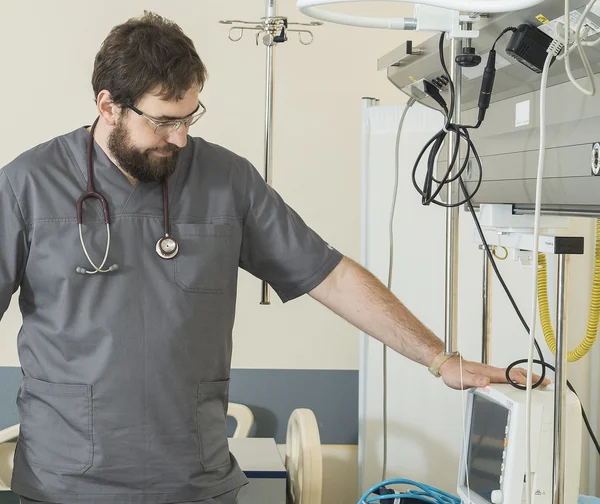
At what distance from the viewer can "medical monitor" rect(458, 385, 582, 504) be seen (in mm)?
1335

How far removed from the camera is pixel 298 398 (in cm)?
311

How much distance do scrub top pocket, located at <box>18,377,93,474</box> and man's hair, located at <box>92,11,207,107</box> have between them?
57cm

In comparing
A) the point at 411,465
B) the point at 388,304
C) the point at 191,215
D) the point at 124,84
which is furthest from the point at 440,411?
the point at 124,84

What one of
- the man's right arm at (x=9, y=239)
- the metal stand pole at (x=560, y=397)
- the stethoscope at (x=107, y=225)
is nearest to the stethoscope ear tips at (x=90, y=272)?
the stethoscope at (x=107, y=225)

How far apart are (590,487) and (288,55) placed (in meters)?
1.84

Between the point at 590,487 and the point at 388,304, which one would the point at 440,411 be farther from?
the point at 388,304

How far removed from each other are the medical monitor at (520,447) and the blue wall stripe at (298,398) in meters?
1.68

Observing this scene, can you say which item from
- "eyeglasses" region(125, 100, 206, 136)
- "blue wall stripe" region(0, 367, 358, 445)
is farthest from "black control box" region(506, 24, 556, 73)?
"blue wall stripe" region(0, 367, 358, 445)

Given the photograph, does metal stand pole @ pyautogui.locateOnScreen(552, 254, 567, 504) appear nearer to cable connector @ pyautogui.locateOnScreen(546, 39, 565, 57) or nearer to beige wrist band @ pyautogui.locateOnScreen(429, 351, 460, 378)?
beige wrist band @ pyautogui.locateOnScreen(429, 351, 460, 378)

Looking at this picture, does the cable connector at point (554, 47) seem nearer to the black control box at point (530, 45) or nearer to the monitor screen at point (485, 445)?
the black control box at point (530, 45)

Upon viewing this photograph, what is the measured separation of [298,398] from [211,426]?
56.5 inches

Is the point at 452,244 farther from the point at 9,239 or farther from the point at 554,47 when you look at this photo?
the point at 9,239

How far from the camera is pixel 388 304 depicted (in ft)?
5.88

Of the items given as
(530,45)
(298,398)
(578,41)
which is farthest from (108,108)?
(298,398)
